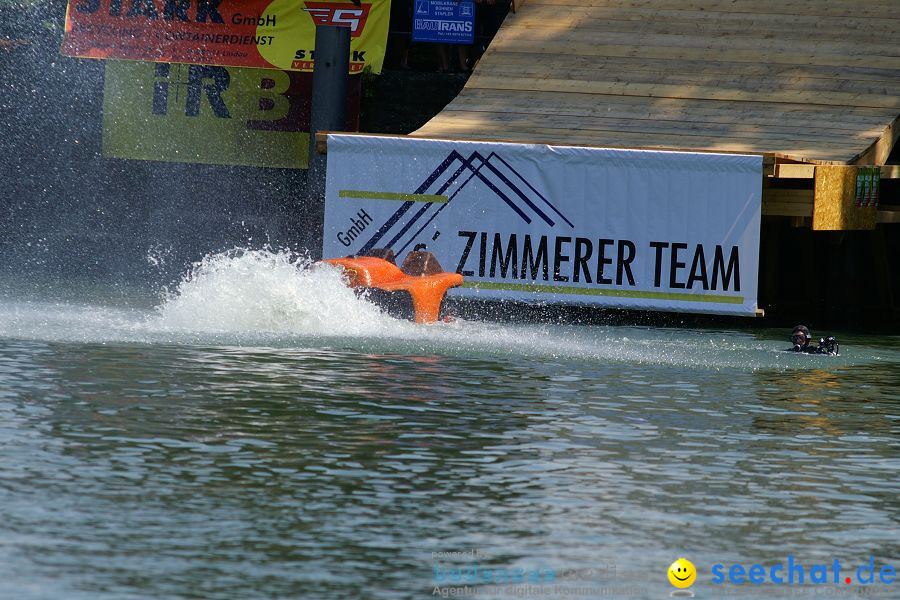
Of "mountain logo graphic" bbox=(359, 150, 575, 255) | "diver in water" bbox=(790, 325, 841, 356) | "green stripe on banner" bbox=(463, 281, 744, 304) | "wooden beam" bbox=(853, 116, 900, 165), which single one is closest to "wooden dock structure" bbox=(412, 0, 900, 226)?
"wooden beam" bbox=(853, 116, 900, 165)

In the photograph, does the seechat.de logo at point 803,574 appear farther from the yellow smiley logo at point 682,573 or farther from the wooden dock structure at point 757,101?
the wooden dock structure at point 757,101

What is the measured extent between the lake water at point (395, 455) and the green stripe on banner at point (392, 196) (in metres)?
3.85

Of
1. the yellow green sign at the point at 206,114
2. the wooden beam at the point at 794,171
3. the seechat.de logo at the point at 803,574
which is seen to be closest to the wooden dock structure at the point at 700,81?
the wooden beam at the point at 794,171

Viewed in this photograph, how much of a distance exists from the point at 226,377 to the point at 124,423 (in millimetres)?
2604

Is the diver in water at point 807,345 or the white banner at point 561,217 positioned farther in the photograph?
the white banner at point 561,217

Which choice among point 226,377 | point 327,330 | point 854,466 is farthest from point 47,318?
point 854,466

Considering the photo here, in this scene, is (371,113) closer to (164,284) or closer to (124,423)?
(164,284)

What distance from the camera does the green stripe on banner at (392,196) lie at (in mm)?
22438

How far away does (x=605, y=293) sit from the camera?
2181cm

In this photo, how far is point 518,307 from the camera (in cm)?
2266

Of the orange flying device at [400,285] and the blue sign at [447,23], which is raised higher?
the blue sign at [447,23]

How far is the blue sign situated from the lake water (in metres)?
8.25

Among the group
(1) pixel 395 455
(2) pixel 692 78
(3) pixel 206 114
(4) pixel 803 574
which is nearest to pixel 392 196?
(2) pixel 692 78

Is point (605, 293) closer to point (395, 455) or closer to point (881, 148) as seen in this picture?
point (881, 148)
